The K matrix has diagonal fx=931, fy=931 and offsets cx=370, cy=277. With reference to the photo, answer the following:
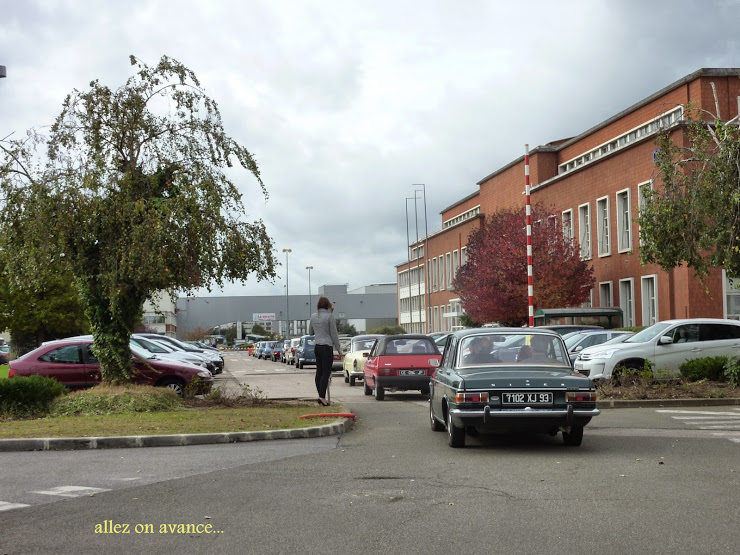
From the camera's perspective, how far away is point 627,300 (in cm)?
4697

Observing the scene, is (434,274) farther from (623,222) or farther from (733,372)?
(733,372)

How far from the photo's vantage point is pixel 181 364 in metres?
20.0

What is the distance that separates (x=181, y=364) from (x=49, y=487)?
37.3 feet

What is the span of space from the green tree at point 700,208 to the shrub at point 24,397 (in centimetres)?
1322

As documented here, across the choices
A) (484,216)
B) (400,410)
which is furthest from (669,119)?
(400,410)

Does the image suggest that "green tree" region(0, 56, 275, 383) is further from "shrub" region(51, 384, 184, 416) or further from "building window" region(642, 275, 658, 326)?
"building window" region(642, 275, 658, 326)

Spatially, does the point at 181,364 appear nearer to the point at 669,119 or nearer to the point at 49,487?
the point at 49,487

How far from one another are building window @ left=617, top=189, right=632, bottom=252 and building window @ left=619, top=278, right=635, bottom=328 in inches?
68.9

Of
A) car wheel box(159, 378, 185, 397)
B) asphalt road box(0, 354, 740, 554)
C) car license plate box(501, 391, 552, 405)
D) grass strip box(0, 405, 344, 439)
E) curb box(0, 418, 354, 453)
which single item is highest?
car license plate box(501, 391, 552, 405)

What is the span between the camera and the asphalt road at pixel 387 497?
20.2ft

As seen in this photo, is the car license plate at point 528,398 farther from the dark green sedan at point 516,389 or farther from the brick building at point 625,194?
the brick building at point 625,194

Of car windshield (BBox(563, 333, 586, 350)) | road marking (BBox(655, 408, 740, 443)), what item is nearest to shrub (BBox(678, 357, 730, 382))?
road marking (BBox(655, 408, 740, 443))

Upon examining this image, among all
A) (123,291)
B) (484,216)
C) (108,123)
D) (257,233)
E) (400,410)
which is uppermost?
(484,216)

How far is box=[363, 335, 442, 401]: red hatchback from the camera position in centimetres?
2034
